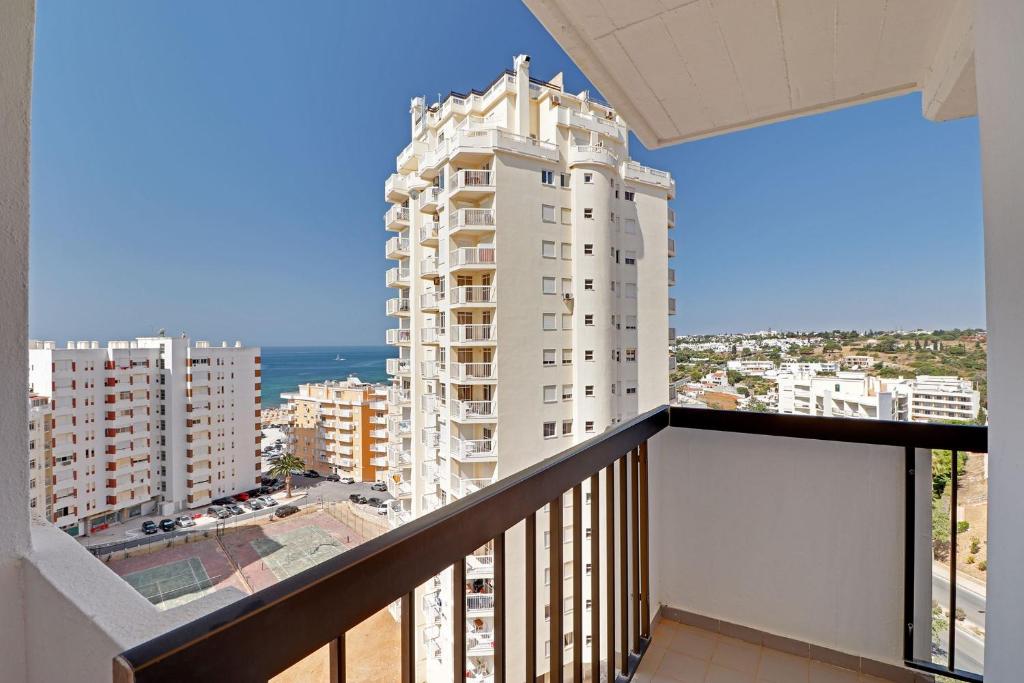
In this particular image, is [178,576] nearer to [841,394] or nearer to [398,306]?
[398,306]

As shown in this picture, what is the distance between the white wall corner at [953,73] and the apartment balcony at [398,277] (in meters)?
12.6

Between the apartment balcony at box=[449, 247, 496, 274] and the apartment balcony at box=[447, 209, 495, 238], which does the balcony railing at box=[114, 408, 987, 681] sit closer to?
the apartment balcony at box=[449, 247, 496, 274]

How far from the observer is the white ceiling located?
3.97 ft

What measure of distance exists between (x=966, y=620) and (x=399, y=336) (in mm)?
13247

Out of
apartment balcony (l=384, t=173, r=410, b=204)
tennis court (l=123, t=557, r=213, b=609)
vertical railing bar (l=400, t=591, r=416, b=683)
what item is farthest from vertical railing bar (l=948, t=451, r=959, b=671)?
apartment balcony (l=384, t=173, r=410, b=204)

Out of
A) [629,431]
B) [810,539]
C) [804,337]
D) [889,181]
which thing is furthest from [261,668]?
[889,181]

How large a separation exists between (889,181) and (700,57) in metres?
14.5

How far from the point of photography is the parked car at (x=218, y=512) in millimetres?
14297

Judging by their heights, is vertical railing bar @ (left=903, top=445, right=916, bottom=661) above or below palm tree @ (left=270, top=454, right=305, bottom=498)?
above

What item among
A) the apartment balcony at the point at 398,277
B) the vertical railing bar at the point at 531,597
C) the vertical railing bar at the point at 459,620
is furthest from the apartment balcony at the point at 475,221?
the vertical railing bar at the point at 459,620

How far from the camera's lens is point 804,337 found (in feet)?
15.4

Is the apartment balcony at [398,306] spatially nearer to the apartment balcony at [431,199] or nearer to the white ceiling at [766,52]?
the apartment balcony at [431,199]

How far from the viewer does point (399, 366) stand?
1370 cm

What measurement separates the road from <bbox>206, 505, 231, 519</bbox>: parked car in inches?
680
